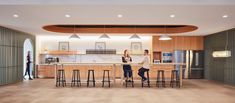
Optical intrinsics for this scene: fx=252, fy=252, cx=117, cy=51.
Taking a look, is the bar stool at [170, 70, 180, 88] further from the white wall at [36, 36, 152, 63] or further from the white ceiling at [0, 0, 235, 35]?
the white wall at [36, 36, 152, 63]

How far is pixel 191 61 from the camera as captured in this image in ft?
41.9

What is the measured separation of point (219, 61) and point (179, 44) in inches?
89.4

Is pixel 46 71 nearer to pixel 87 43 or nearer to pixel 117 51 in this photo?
pixel 87 43

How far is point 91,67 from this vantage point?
12.9 meters

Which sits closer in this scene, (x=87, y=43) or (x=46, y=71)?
(x=46, y=71)

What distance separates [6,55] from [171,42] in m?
7.81

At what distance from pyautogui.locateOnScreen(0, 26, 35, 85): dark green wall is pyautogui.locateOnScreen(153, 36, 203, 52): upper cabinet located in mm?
6542

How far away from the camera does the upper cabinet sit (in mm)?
12883

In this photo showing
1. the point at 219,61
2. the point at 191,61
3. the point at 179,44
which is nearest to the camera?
the point at 219,61

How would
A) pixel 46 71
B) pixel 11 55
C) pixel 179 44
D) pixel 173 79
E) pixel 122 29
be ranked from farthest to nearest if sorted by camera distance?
1. pixel 46 71
2. pixel 179 44
3. pixel 122 29
4. pixel 11 55
5. pixel 173 79

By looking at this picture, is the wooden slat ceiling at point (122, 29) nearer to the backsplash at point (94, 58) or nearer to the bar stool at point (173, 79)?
the backsplash at point (94, 58)

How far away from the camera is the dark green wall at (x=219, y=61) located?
33.3 feet

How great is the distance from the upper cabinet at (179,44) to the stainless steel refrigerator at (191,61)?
0.22 m

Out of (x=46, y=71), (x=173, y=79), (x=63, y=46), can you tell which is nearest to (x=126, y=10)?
(x=173, y=79)
